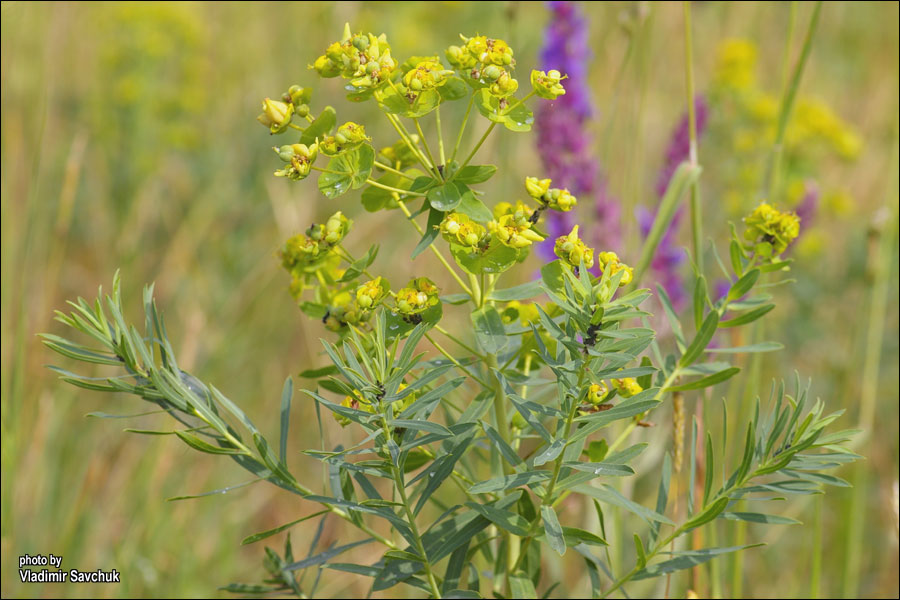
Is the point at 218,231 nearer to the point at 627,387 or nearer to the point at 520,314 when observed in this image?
the point at 520,314

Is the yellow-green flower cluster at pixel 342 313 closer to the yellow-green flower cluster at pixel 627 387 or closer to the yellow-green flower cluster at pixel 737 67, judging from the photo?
the yellow-green flower cluster at pixel 627 387

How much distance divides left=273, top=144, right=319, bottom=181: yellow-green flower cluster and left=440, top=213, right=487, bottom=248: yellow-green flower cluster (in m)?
0.14

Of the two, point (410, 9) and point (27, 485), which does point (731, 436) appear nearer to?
point (27, 485)

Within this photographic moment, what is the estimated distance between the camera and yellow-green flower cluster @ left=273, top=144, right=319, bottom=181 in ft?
2.51

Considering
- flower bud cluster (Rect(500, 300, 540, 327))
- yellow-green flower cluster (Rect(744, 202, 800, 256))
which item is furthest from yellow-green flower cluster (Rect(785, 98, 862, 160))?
flower bud cluster (Rect(500, 300, 540, 327))

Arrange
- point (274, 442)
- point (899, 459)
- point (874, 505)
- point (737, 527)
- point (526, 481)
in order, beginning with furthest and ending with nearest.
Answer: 1. point (274, 442)
2. point (874, 505)
3. point (899, 459)
4. point (737, 527)
5. point (526, 481)

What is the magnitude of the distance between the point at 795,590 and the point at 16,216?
2.39 metres

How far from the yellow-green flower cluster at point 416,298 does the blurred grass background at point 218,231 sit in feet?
2.85

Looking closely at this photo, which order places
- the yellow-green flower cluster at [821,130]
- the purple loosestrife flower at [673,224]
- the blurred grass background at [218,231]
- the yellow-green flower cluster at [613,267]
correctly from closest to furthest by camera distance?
the yellow-green flower cluster at [613,267] < the blurred grass background at [218,231] < the purple loosestrife flower at [673,224] < the yellow-green flower cluster at [821,130]

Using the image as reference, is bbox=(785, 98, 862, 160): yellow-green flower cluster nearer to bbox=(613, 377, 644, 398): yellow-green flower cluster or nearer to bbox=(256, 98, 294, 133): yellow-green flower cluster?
bbox=(613, 377, 644, 398): yellow-green flower cluster

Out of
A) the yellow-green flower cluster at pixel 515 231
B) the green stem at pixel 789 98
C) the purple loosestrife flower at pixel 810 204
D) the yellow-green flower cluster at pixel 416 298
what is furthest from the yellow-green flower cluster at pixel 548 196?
the purple loosestrife flower at pixel 810 204

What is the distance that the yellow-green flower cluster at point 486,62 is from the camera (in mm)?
753

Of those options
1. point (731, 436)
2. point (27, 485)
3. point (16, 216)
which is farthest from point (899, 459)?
point (16, 216)

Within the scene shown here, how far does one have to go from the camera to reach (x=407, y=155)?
892mm
